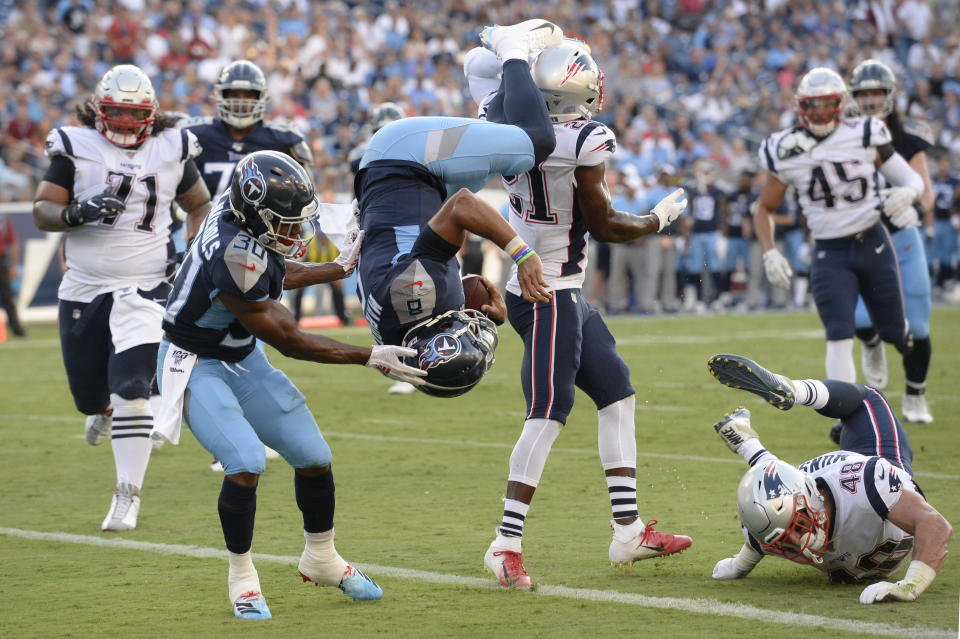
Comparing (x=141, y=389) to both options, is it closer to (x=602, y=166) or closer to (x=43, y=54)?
(x=602, y=166)

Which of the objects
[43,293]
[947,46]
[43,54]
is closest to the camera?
[43,293]

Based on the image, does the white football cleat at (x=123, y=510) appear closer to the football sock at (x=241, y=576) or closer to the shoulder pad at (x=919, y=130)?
the football sock at (x=241, y=576)

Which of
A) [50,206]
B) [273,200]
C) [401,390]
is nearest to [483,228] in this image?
[273,200]

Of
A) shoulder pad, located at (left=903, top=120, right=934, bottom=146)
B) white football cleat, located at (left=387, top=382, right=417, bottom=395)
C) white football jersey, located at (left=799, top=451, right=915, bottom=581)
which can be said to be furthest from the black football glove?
shoulder pad, located at (left=903, top=120, right=934, bottom=146)

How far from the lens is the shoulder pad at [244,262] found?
13.6ft

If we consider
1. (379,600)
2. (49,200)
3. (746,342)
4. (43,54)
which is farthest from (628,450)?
(43,54)

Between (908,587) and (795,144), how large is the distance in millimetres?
4161

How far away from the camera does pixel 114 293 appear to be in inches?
248

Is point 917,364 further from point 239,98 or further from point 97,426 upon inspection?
point 97,426

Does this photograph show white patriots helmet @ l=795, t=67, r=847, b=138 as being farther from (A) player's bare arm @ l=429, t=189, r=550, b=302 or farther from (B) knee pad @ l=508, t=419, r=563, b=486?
(A) player's bare arm @ l=429, t=189, r=550, b=302

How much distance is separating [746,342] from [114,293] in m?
8.33

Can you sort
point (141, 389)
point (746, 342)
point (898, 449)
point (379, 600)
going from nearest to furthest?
point (379, 600)
point (898, 449)
point (141, 389)
point (746, 342)

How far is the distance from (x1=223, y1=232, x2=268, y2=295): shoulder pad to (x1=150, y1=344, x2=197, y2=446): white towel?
1.59 ft

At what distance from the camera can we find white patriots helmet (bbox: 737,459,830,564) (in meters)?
4.17
